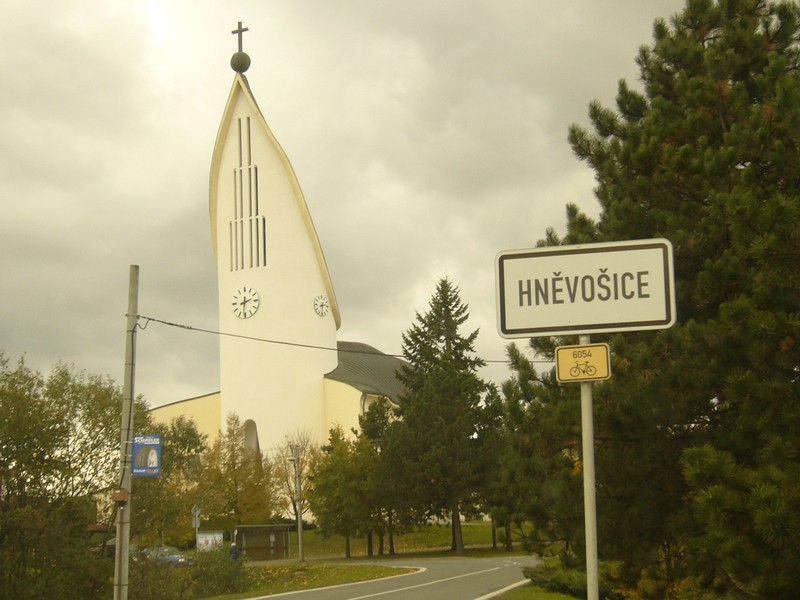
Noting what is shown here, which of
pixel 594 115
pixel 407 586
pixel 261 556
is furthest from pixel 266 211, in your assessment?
pixel 594 115

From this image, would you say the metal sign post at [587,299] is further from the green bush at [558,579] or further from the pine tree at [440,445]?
the pine tree at [440,445]

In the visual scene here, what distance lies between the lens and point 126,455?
60.2 feet

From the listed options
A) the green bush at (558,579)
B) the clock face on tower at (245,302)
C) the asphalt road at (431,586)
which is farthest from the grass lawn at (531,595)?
the clock face on tower at (245,302)

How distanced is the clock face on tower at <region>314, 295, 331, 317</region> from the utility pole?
49713mm

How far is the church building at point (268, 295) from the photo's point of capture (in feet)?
226

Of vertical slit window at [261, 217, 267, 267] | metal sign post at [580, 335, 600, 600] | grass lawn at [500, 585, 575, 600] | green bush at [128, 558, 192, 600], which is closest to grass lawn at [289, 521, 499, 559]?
vertical slit window at [261, 217, 267, 267]

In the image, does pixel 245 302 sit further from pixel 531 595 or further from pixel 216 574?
pixel 531 595

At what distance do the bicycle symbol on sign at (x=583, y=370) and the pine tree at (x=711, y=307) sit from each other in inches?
128

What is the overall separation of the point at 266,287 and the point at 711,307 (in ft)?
199

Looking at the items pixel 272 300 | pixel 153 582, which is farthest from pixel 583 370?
pixel 272 300

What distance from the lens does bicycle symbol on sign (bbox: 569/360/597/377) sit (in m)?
4.25

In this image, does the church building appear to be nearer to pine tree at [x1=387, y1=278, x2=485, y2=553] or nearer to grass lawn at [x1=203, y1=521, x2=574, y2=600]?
grass lawn at [x1=203, y1=521, x2=574, y2=600]

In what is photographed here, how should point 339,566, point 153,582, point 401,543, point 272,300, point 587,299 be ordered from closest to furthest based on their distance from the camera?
point 587,299, point 153,582, point 339,566, point 401,543, point 272,300

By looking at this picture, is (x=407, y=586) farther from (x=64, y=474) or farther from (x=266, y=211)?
(x=266, y=211)
